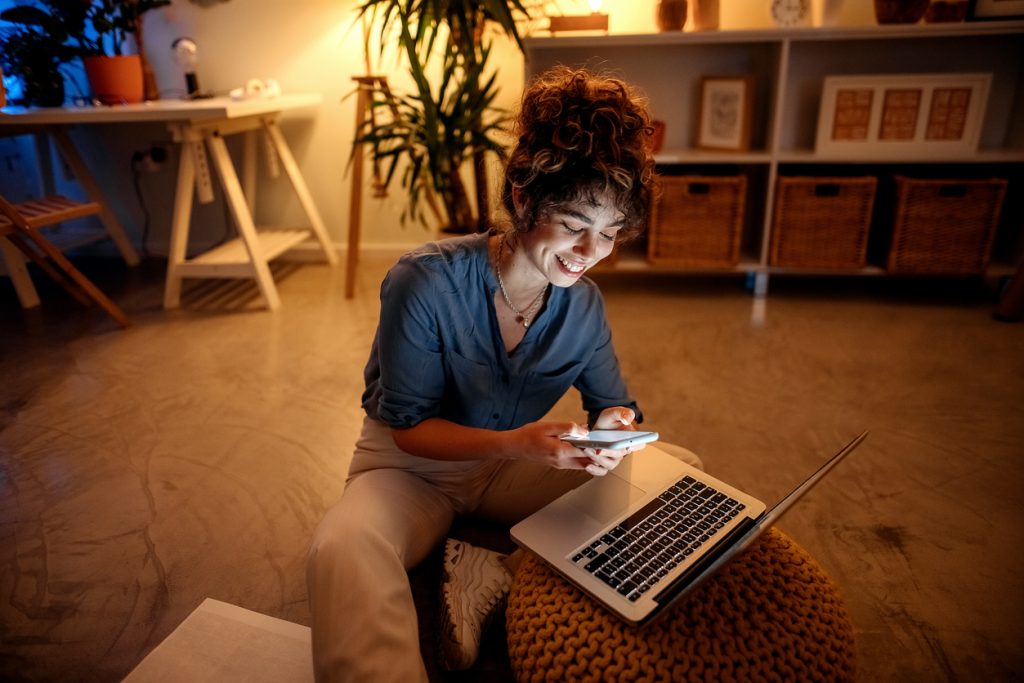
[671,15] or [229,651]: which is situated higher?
[671,15]

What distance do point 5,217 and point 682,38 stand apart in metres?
2.29

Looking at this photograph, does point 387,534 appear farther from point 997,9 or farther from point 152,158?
point 152,158

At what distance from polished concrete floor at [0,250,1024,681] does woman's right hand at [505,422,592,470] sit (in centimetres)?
57

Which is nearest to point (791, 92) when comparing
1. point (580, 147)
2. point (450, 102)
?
point (450, 102)

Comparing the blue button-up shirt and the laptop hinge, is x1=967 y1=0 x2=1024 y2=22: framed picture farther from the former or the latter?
the laptop hinge

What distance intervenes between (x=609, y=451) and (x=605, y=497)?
0.16m

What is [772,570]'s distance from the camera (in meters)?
0.89

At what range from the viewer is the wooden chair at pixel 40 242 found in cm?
212

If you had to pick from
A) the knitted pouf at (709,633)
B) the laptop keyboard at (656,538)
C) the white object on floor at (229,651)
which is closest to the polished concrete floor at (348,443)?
the white object on floor at (229,651)

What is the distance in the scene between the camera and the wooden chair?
6.97 feet

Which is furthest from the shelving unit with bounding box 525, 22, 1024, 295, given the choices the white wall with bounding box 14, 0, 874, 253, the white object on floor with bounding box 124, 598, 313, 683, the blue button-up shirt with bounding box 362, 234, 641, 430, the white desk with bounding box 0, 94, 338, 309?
the white object on floor with bounding box 124, 598, 313, 683

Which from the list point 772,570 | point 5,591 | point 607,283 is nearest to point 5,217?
point 5,591

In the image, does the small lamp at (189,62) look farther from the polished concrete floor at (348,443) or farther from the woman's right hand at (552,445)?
the woman's right hand at (552,445)

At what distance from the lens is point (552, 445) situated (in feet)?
2.85
